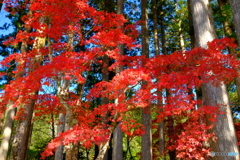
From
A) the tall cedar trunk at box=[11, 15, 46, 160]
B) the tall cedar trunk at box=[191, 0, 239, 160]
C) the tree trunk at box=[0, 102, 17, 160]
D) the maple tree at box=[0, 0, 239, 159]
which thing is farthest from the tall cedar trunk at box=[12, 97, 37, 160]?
the tall cedar trunk at box=[191, 0, 239, 160]

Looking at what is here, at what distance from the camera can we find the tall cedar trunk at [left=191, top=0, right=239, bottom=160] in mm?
4898

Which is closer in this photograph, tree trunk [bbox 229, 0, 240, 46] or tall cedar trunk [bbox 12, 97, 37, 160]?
tree trunk [bbox 229, 0, 240, 46]

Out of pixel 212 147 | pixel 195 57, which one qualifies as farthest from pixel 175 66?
pixel 212 147

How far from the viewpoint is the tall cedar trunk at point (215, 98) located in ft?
16.1

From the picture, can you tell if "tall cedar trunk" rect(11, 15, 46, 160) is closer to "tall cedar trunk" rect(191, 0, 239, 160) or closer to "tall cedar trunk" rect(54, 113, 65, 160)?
"tall cedar trunk" rect(54, 113, 65, 160)

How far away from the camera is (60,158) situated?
8242 mm

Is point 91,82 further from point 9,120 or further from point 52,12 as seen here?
point 52,12

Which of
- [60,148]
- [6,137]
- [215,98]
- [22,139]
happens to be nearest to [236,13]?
[215,98]

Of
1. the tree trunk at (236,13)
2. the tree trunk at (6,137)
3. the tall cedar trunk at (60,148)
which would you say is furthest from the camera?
the tall cedar trunk at (60,148)

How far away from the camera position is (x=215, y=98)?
5238mm

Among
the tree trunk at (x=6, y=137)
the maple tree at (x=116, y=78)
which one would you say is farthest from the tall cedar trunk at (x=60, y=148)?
the tree trunk at (x=6, y=137)

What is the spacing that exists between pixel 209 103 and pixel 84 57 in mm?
3857

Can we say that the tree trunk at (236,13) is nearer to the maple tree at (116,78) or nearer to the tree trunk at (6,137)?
the maple tree at (116,78)

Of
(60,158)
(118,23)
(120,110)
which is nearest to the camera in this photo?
(120,110)
